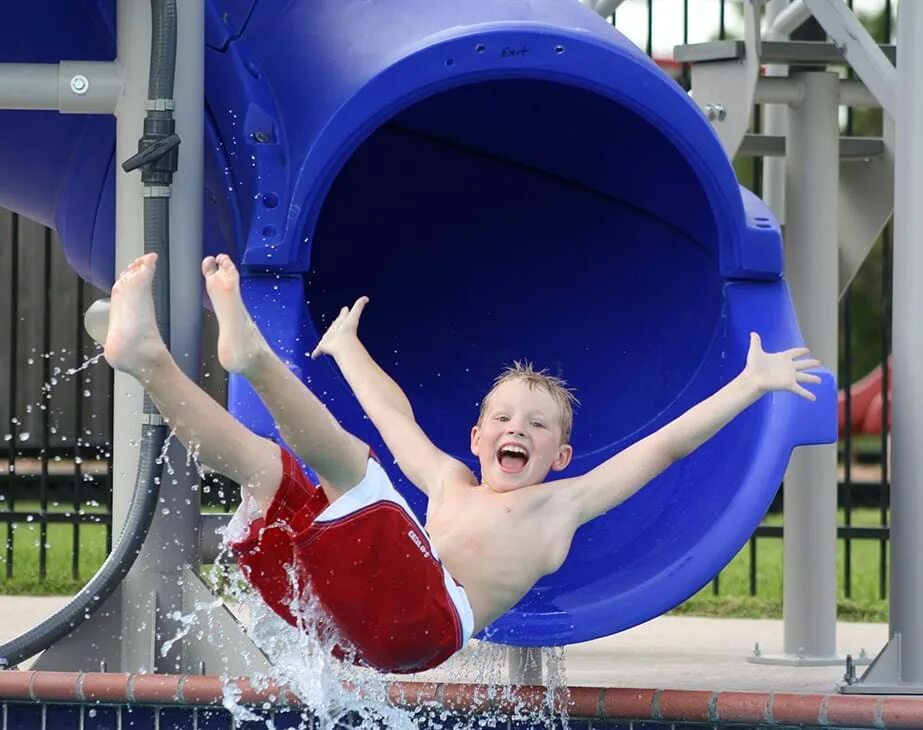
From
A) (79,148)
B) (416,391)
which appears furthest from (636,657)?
(79,148)

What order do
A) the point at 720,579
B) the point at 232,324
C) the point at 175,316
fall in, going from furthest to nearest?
the point at 720,579 < the point at 175,316 < the point at 232,324

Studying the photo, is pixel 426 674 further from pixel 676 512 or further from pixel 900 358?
pixel 900 358

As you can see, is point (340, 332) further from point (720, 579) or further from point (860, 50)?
point (720, 579)

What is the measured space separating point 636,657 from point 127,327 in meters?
3.00

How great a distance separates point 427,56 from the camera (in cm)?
361

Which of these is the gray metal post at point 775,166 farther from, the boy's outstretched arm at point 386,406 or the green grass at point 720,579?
the boy's outstretched arm at point 386,406

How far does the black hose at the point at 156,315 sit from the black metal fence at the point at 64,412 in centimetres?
281

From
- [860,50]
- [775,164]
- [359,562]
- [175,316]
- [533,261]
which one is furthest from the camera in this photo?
[775,164]

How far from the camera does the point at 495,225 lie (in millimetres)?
4871

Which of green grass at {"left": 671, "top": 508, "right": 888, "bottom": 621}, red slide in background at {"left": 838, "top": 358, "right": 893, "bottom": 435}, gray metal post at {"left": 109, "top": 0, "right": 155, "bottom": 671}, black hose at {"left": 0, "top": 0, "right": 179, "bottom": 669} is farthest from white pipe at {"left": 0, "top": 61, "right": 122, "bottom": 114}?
red slide in background at {"left": 838, "top": 358, "right": 893, "bottom": 435}

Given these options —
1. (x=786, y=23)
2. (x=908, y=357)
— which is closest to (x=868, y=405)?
(x=786, y=23)

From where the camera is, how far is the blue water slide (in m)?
3.68

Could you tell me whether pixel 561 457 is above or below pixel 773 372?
below

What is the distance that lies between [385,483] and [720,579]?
558 centimetres
